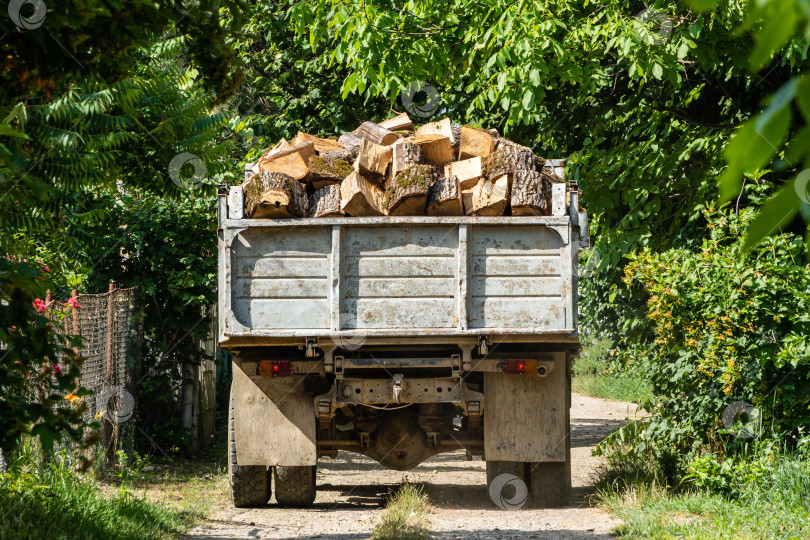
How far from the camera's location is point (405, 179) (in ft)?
20.3

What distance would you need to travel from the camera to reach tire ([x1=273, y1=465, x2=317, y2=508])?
700 centimetres

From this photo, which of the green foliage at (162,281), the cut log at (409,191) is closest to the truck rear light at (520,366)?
the cut log at (409,191)

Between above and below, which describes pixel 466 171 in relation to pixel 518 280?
above

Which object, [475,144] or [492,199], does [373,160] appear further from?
[492,199]

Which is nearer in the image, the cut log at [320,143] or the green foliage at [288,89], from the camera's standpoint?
the cut log at [320,143]

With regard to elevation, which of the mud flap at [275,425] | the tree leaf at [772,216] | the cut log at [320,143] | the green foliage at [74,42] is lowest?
the mud flap at [275,425]

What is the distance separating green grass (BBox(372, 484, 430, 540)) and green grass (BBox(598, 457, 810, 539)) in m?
1.29

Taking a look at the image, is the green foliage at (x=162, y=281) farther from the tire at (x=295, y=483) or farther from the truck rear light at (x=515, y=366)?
the truck rear light at (x=515, y=366)

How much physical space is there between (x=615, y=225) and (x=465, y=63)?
246 cm

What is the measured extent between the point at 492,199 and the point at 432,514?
235 centimetres

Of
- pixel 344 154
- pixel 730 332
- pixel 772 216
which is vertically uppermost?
pixel 344 154

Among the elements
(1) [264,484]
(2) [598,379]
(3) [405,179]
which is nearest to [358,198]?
(3) [405,179]

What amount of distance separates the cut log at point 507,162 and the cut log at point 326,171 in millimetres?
1023

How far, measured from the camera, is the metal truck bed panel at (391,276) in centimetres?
604
